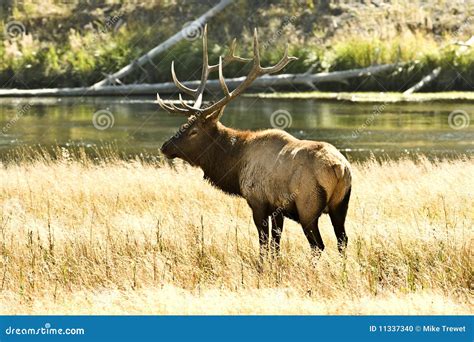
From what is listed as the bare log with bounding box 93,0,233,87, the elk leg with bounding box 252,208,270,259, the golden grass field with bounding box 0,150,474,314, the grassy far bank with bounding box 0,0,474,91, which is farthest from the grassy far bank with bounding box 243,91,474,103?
the elk leg with bounding box 252,208,270,259

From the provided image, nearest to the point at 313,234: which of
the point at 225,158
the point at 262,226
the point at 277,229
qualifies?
the point at 277,229

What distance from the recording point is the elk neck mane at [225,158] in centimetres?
827

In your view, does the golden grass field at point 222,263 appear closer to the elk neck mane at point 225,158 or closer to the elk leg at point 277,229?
the elk leg at point 277,229

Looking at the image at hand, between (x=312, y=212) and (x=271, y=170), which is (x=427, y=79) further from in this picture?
(x=312, y=212)

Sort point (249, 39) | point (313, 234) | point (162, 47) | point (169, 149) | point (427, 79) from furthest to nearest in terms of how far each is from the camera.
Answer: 1. point (249, 39)
2. point (162, 47)
3. point (427, 79)
4. point (169, 149)
5. point (313, 234)

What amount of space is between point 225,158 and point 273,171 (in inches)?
34.6

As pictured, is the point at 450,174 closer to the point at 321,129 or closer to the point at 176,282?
the point at 176,282

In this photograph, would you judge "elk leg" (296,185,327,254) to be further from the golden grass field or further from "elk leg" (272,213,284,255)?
"elk leg" (272,213,284,255)

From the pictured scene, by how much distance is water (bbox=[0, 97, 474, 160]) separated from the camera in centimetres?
1875

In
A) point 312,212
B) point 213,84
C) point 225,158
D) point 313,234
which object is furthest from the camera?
point 213,84

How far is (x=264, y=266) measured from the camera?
7215 mm

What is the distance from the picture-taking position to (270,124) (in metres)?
22.1

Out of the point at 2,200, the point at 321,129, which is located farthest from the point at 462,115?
the point at 2,200

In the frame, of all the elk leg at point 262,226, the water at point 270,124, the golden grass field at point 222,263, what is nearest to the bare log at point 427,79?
the water at point 270,124
